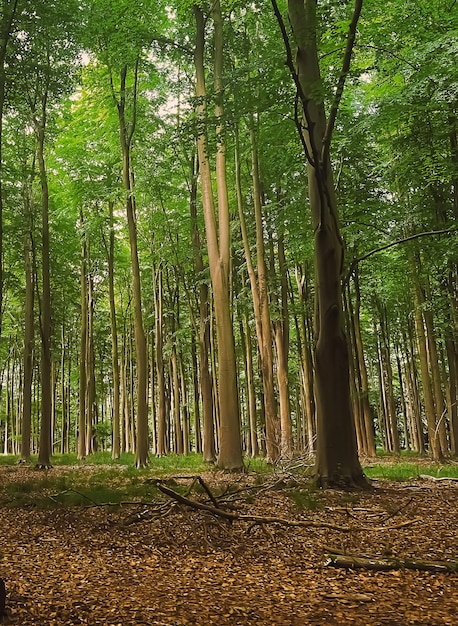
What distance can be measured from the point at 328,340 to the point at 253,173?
7.32 m

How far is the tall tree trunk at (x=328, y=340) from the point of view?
779 centimetres

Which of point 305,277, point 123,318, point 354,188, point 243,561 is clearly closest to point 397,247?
point 354,188

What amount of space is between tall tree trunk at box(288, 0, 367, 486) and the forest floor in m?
0.55

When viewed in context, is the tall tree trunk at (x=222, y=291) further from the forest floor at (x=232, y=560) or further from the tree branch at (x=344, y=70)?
the forest floor at (x=232, y=560)

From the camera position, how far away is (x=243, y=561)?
4.55 metres

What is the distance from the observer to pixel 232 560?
15.0 feet

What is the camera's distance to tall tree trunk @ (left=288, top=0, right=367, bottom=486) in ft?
25.5

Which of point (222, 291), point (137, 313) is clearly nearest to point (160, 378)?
point (137, 313)

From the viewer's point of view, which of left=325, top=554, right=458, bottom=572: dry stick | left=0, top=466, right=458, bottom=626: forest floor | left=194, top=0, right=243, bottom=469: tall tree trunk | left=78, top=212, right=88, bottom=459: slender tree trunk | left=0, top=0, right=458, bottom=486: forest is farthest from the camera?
left=78, top=212, right=88, bottom=459: slender tree trunk

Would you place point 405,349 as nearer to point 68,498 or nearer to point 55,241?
point 55,241

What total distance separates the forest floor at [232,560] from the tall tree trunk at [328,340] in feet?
1.80

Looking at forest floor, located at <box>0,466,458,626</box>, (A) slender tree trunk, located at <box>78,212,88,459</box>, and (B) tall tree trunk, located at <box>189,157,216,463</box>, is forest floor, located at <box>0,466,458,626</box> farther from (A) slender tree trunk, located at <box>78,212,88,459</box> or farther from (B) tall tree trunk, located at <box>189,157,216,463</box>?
(A) slender tree trunk, located at <box>78,212,88,459</box>

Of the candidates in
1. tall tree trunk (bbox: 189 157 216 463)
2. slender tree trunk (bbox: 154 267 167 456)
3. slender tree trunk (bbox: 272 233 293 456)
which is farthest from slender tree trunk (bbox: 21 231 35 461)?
slender tree trunk (bbox: 272 233 293 456)

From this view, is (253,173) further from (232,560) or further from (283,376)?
(232,560)
